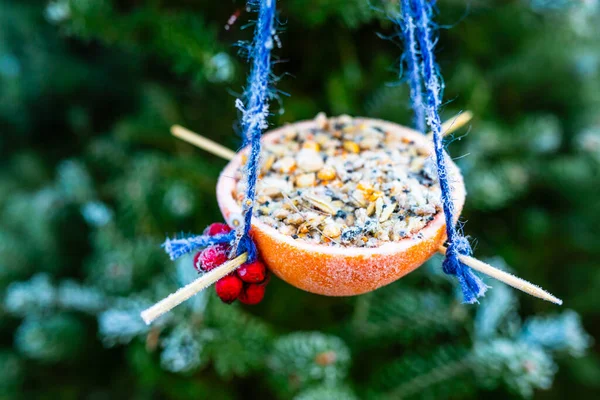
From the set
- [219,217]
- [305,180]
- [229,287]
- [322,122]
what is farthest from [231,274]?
[219,217]

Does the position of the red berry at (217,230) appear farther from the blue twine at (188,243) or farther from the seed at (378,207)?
the seed at (378,207)

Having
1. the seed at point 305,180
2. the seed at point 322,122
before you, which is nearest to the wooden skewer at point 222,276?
the seed at point 305,180

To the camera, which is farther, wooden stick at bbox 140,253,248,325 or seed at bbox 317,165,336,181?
seed at bbox 317,165,336,181

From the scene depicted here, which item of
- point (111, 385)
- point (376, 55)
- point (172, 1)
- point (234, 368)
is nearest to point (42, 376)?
point (111, 385)

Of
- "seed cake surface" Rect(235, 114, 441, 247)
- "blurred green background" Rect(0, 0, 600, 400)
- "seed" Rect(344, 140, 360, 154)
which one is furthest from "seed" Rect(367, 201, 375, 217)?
"blurred green background" Rect(0, 0, 600, 400)

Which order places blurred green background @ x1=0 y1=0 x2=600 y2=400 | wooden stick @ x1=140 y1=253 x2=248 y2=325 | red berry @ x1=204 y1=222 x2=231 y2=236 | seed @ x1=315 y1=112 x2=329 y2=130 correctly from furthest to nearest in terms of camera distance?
blurred green background @ x1=0 y1=0 x2=600 y2=400 → seed @ x1=315 y1=112 x2=329 y2=130 → red berry @ x1=204 y1=222 x2=231 y2=236 → wooden stick @ x1=140 y1=253 x2=248 y2=325

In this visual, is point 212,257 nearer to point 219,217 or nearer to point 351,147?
point 351,147

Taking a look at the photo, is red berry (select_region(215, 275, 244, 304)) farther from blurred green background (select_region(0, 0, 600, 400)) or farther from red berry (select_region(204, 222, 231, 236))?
blurred green background (select_region(0, 0, 600, 400))
